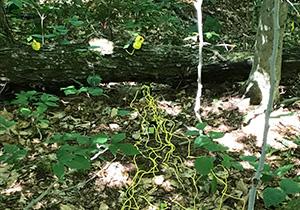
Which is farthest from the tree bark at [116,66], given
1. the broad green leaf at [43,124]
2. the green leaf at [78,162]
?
the green leaf at [78,162]

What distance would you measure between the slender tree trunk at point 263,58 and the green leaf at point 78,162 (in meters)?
1.80

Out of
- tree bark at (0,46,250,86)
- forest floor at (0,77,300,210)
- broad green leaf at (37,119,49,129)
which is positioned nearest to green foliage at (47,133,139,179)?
forest floor at (0,77,300,210)

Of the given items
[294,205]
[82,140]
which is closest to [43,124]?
[82,140]

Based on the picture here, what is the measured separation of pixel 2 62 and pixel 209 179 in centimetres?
162

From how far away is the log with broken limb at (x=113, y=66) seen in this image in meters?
3.19

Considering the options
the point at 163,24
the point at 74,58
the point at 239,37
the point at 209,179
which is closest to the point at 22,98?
the point at 74,58

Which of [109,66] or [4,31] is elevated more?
[4,31]

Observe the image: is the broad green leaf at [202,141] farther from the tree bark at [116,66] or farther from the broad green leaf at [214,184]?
the tree bark at [116,66]

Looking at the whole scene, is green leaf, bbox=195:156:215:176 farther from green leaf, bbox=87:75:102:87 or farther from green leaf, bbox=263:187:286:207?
green leaf, bbox=87:75:102:87

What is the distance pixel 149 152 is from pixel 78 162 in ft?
3.98

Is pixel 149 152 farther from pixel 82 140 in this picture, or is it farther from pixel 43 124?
pixel 82 140

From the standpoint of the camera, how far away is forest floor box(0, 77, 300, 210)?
2393 mm

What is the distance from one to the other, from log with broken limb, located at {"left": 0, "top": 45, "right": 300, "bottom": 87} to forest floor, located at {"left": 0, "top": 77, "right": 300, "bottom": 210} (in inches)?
3.9

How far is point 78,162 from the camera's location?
5.13ft
